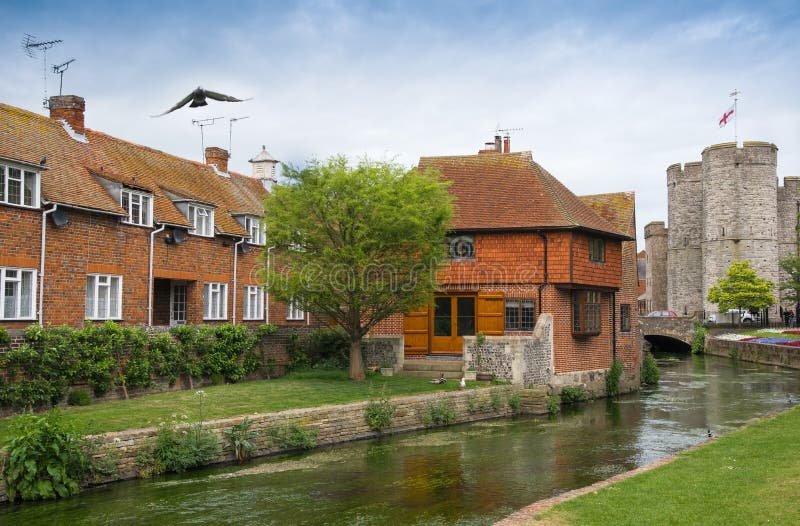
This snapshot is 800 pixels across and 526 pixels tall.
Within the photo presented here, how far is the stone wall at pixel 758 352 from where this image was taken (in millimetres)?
42531

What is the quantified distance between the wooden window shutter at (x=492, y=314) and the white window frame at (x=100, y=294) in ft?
41.0

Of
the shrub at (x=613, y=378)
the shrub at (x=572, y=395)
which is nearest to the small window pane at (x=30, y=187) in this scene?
the shrub at (x=572, y=395)

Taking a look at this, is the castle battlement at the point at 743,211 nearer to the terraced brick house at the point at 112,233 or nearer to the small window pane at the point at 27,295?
the terraced brick house at the point at 112,233

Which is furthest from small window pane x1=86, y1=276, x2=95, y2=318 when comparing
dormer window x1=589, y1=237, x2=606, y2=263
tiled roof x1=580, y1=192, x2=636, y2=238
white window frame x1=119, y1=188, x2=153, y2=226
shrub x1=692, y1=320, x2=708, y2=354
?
shrub x1=692, y1=320, x2=708, y2=354

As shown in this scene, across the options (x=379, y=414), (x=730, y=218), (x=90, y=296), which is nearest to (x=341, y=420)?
(x=379, y=414)

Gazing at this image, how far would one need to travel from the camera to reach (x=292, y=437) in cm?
1716

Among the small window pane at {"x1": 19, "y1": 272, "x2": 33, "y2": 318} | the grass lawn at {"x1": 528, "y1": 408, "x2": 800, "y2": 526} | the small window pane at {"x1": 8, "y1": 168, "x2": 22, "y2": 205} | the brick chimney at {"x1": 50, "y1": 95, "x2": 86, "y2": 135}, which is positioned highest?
the brick chimney at {"x1": 50, "y1": 95, "x2": 86, "y2": 135}

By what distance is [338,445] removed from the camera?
59.9ft

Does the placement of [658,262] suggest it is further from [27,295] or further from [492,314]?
[27,295]

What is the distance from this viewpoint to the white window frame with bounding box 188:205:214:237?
2825cm

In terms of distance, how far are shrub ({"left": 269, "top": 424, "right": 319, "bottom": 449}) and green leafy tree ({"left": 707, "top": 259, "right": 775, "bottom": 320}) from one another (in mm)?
57679

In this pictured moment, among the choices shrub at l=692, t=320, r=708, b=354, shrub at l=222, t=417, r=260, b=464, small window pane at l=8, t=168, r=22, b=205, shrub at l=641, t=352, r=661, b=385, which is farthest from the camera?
shrub at l=692, t=320, r=708, b=354

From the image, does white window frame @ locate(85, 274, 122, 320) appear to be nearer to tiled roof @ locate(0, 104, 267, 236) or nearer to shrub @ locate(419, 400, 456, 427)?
tiled roof @ locate(0, 104, 267, 236)

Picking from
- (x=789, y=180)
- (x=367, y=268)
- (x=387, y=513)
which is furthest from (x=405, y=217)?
(x=789, y=180)
